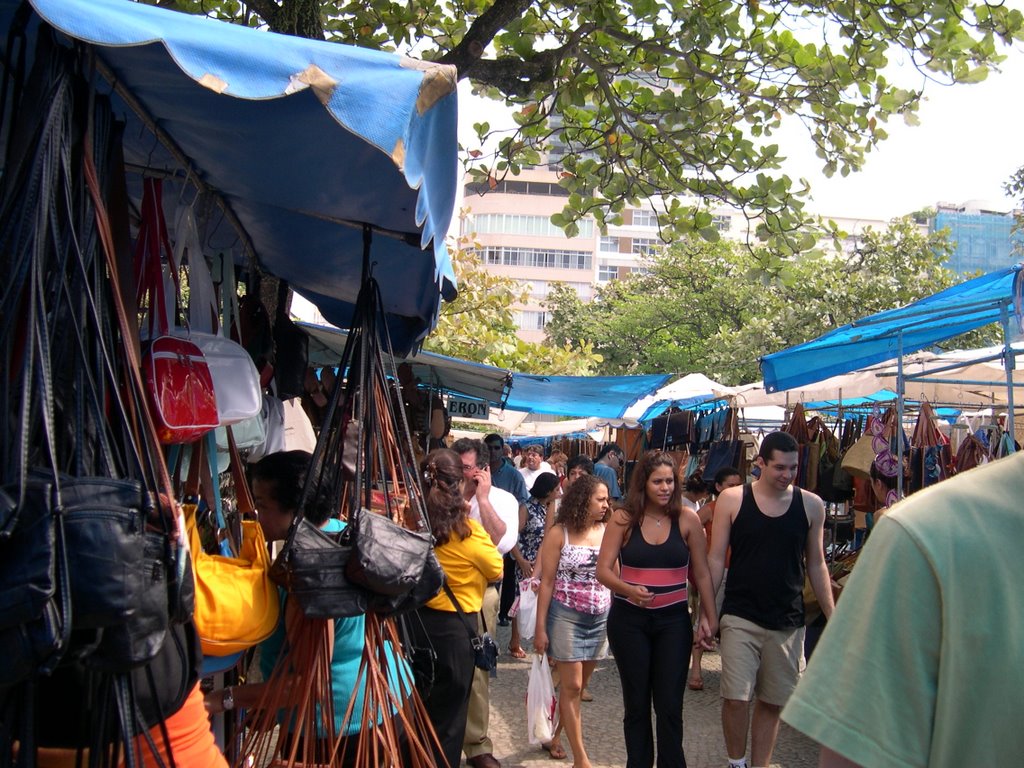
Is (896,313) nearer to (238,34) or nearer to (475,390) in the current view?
(238,34)

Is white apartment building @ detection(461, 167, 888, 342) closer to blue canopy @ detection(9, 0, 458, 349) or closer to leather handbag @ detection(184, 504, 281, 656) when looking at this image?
blue canopy @ detection(9, 0, 458, 349)

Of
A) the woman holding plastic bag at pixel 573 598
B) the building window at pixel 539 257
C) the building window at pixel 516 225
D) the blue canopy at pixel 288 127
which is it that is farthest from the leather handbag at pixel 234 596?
the building window at pixel 516 225

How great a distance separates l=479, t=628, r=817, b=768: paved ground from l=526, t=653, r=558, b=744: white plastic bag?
0.63 feet

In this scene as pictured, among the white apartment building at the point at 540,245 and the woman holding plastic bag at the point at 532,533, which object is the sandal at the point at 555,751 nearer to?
the woman holding plastic bag at the point at 532,533

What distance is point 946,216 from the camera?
65.8 meters

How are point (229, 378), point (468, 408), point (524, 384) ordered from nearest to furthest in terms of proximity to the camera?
1. point (229, 378)
2. point (524, 384)
3. point (468, 408)

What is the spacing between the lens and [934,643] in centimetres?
117

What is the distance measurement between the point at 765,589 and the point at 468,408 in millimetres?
6943

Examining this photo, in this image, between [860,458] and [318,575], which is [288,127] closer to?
[318,575]

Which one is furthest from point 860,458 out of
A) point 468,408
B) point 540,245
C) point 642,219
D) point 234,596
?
point 642,219

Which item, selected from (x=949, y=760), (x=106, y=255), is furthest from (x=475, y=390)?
(x=949, y=760)

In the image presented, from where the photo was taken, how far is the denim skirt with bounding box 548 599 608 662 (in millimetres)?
5844

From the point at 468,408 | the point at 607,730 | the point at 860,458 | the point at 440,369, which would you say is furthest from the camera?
the point at 468,408

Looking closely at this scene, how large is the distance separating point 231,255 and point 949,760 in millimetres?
3384
